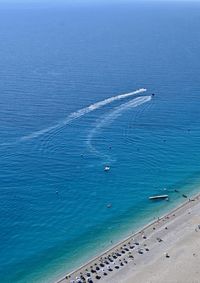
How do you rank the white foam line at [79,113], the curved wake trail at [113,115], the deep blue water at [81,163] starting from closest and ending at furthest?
the deep blue water at [81,163] < the curved wake trail at [113,115] < the white foam line at [79,113]

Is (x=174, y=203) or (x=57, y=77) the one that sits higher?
(x=57, y=77)

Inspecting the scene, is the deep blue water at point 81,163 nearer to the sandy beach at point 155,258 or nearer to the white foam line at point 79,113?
the white foam line at point 79,113

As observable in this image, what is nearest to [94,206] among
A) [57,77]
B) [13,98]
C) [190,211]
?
[190,211]

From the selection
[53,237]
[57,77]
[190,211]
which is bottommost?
[190,211]

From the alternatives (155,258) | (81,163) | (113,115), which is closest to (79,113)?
(113,115)

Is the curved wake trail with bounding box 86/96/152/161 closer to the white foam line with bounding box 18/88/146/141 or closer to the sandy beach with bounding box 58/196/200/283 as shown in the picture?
the white foam line with bounding box 18/88/146/141

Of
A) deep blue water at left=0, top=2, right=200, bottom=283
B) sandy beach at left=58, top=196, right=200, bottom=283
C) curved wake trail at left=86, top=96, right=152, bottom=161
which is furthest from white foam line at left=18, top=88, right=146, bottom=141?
sandy beach at left=58, top=196, right=200, bottom=283

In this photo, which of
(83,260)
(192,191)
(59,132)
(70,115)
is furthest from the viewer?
(70,115)

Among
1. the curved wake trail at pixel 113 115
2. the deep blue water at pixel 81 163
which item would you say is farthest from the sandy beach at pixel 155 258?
the curved wake trail at pixel 113 115

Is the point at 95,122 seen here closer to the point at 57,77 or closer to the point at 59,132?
the point at 59,132
